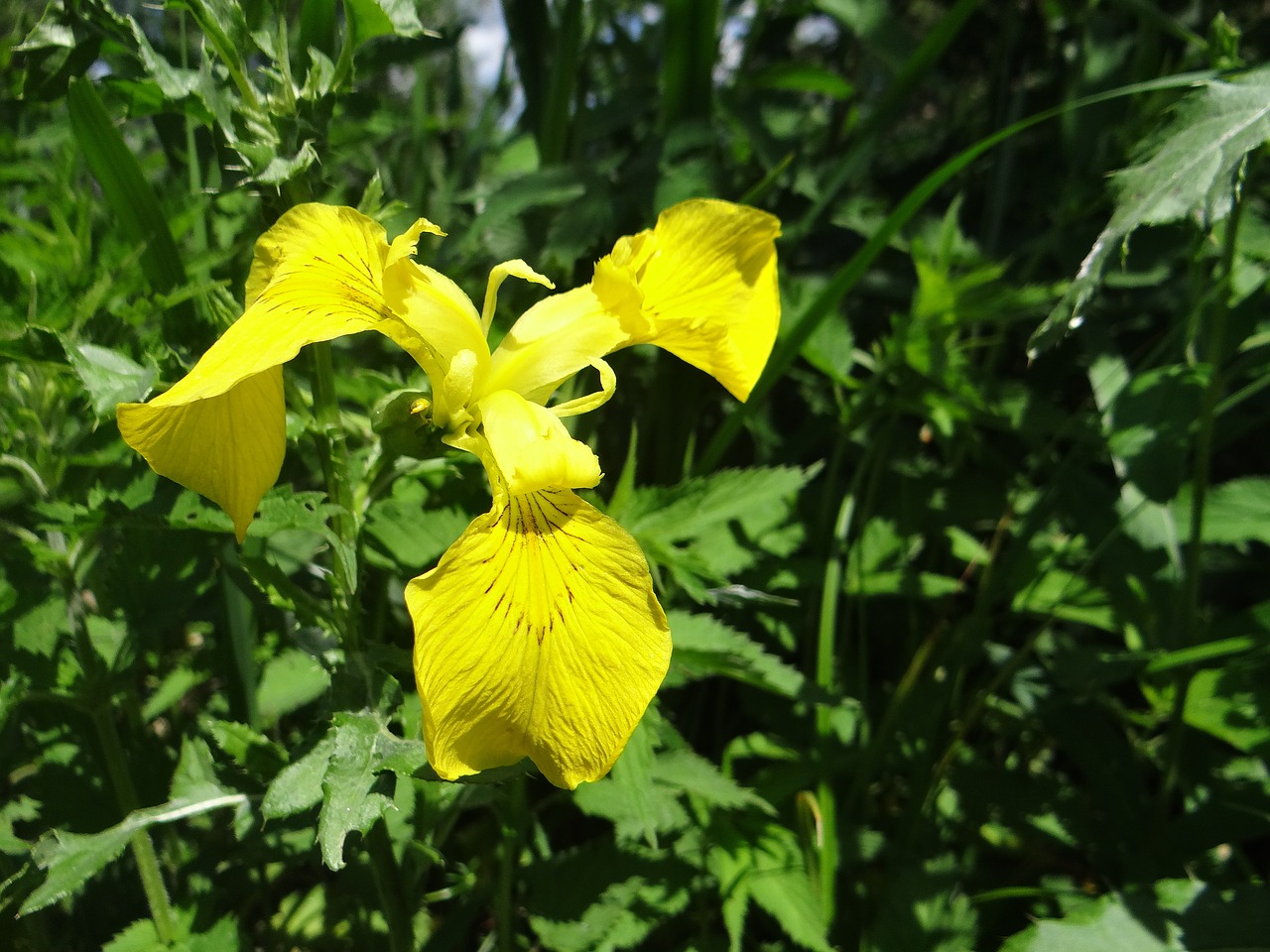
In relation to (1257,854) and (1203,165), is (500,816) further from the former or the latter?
(1257,854)

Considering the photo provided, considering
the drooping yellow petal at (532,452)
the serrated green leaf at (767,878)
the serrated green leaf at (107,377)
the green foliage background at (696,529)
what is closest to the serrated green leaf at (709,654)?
the green foliage background at (696,529)

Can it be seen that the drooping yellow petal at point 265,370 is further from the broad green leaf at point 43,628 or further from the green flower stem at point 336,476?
the broad green leaf at point 43,628

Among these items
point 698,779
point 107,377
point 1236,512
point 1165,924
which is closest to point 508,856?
point 698,779

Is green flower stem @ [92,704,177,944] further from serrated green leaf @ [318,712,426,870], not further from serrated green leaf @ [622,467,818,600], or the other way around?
serrated green leaf @ [622,467,818,600]

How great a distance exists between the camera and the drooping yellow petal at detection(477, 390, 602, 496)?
2.44 ft

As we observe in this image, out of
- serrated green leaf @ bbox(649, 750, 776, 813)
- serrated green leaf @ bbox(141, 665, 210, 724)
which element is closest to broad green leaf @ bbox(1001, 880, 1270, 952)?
serrated green leaf @ bbox(649, 750, 776, 813)

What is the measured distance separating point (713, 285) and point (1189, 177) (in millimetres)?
502

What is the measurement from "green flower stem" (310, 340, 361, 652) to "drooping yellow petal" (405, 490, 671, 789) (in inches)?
6.0

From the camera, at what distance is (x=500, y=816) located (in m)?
1.11

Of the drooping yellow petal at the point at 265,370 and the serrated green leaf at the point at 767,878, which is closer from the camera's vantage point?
the drooping yellow petal at the point at 265,370

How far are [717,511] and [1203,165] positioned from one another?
A: 0.63 metres

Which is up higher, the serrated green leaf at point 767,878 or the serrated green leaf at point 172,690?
the serrated green leaf at point 172,690

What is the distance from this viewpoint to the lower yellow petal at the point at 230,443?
2.47 ft

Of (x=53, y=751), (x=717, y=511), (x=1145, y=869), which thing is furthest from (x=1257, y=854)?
(x=53, y=751)
